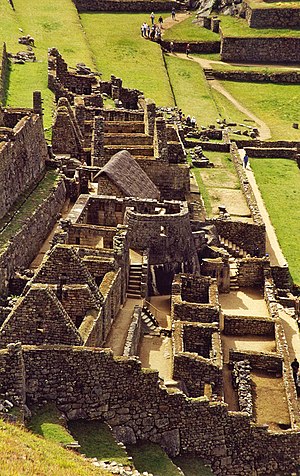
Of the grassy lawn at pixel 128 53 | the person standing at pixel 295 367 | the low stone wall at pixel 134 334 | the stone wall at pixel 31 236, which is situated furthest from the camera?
the grassy lawn at pixel 128 53

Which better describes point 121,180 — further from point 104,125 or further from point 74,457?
point 74,457

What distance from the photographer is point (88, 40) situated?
12188 centimetres

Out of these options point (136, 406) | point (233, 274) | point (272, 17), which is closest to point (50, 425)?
point (136, 406)

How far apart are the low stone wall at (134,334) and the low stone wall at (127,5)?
97.4 meters

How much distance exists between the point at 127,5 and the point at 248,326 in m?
95.2

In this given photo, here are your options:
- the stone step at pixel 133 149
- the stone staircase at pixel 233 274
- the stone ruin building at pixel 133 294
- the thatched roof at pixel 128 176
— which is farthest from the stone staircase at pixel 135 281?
the stone step at pixel 133 149

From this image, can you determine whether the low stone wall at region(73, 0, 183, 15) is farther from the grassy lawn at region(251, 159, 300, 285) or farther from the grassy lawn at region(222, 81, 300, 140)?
the grassy lawn at region(251, 159, 300, 285)

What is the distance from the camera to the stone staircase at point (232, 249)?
64.1 m

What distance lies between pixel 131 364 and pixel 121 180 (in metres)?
21.9

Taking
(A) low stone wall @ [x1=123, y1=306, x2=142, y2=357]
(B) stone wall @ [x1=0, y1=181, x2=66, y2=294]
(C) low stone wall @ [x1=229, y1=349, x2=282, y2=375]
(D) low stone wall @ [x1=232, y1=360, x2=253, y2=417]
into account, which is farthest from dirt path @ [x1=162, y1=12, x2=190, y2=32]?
(A) low stone wall @ [x1=123, y1=306, x2=142, y2=357]

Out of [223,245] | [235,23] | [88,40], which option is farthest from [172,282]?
[235,23]

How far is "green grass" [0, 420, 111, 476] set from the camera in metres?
29.0

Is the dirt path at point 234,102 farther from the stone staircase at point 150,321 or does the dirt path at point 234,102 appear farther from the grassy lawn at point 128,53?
the stone staircase at point 150,321

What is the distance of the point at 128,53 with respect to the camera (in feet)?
392
